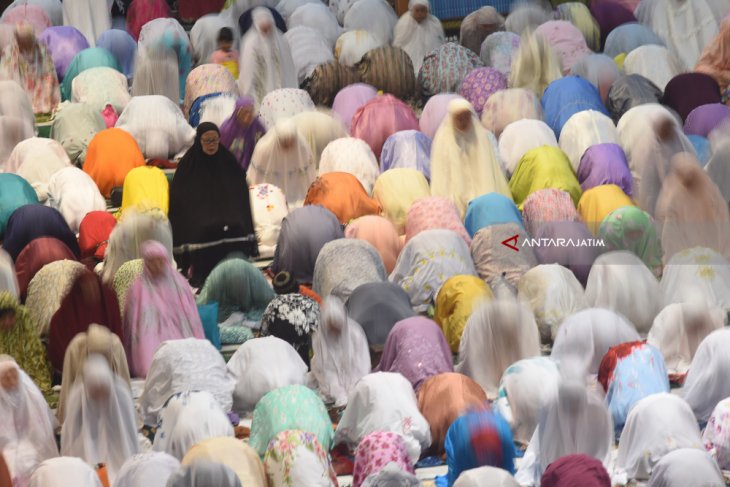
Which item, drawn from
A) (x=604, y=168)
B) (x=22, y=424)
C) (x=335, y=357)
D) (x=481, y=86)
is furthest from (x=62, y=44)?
(x=22, y=424)

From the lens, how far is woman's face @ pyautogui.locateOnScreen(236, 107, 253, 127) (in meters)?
15.2

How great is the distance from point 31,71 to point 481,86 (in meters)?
3.59

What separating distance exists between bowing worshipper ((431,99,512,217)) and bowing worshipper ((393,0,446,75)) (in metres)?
2.61

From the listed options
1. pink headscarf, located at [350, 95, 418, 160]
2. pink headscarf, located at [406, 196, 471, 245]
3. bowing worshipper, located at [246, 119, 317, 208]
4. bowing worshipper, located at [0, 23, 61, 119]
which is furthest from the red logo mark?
bowing worshipper, located at [0, 23, 61, 119]

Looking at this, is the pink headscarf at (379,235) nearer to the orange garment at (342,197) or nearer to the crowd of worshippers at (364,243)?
the crowd of worshippers at (364,243)

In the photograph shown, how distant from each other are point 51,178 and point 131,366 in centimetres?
273

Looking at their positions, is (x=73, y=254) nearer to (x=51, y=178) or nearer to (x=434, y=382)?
(x=51, y=178)

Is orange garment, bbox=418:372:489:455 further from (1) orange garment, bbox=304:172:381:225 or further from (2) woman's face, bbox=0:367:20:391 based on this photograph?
(1) orange garment, bbox=304:172:381:225

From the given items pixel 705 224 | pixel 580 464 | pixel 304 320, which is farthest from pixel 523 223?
pixel 580 464

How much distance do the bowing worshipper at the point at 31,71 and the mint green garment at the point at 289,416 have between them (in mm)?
5763

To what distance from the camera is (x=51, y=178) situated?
48.3 feet

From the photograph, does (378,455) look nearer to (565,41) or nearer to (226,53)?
Result: (226,53)

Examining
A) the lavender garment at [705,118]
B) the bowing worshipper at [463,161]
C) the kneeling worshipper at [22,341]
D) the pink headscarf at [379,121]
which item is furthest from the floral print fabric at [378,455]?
the lavender garment at [705,118]

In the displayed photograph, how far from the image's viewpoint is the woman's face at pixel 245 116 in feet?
49.8
